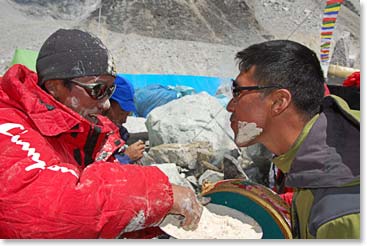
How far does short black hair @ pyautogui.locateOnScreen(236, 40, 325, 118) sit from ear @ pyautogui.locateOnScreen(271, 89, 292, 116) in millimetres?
21

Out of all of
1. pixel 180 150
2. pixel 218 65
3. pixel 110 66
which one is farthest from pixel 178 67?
pixel 110 66

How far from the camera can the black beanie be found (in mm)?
1800

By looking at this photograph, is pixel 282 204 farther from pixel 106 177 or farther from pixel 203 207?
pixel 106 177

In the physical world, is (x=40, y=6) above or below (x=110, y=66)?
below

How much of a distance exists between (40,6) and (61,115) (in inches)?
585

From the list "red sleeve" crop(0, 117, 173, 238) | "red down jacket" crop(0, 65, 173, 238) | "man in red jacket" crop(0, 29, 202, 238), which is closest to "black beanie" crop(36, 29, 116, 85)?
"man in red jacket" crop(0, 29, 202, 238)

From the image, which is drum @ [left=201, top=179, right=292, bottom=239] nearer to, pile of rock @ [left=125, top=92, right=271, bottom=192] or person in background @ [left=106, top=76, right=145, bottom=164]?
person in background @ [left=106, top=76, right=145, bottom=164]

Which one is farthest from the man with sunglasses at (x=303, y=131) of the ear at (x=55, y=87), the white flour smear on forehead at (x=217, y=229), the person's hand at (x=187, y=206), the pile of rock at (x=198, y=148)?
the pile of rock at (x=198, y=148)

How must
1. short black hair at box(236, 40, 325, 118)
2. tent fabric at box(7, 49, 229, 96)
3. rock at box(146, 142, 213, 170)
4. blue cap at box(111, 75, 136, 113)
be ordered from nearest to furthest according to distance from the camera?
short black hair at box(236, 40, 325, 118) → blue cap at box(111, 75, 136, 113) → rock at box(146, 142, 213, 170) → tent fabric at box(7, 49, 229, 96)

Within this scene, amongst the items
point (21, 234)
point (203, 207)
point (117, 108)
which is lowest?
point (117, 108)

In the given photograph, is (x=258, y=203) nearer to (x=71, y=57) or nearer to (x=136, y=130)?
(x=71, y=57)

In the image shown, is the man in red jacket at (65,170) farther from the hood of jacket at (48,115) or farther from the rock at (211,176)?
the rock at (211,176)

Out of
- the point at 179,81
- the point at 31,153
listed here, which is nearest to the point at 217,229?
the point at 31,153

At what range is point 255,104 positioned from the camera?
1.84 meters
